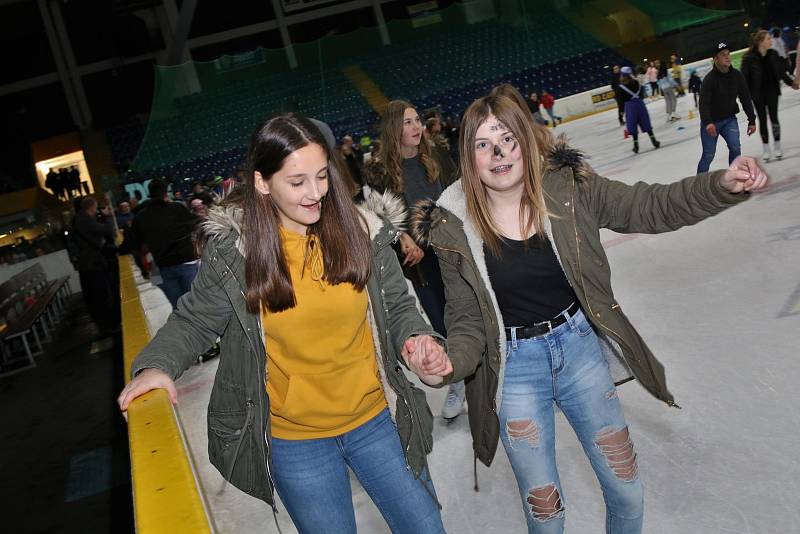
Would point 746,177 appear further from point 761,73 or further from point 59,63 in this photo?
point 59,63

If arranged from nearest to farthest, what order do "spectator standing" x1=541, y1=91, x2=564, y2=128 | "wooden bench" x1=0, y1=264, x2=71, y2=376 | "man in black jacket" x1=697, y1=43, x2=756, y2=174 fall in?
"man in black jacket" x1=697, y1=43, x2=756, y2=174
"wooden bench" x1=0, y1=264, x2=71, y2=376
"spectator standing" x1=541, y1=91, x2=564, y2=128

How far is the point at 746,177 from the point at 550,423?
0.77m

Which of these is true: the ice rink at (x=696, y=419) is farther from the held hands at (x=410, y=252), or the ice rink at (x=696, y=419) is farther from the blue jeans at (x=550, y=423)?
the held hands at (x=410, y=252)

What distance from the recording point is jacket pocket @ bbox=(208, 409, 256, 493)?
1.78 m

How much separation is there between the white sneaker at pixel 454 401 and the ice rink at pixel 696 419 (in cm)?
6

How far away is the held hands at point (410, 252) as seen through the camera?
11.1 ft

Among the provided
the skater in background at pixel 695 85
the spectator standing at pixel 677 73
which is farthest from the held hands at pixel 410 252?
the spectator standing at pixel 677 73

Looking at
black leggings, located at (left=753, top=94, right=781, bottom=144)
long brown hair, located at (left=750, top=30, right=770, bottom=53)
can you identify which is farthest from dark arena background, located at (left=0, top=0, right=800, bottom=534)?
long brown hair, located at (left=750, top=30, right=770, bottom=53)

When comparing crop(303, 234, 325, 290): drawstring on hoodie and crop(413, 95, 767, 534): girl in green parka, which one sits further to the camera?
crop(413, 95, 767, 534): girl in green parka

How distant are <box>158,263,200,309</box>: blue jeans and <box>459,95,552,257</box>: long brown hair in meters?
4.59

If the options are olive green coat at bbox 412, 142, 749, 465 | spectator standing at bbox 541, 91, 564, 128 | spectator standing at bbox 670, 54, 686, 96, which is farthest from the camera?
spectator standing at bbox 541, 91, 564, 128

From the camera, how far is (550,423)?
2.00 metres

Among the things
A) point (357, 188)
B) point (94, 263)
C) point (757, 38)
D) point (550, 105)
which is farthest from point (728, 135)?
Answer: point (550, 105)

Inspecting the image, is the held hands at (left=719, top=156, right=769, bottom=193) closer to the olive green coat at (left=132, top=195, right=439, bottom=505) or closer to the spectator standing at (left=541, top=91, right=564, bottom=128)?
the olive green coat at (left=132, top=195, right=439, bottom=505)
